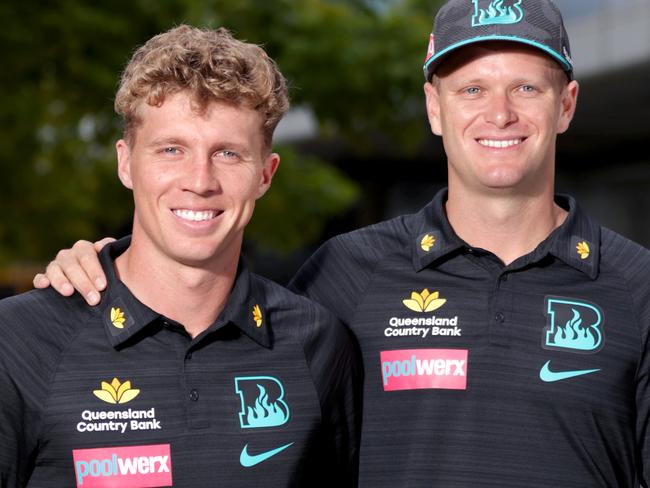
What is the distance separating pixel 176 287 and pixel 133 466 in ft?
1.87

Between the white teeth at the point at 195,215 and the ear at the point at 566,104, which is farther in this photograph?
the ear at the point at 566,104

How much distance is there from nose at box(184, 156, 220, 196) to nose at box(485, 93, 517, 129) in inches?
38.2

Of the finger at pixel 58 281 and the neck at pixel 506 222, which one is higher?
the neck at pixel 506 222

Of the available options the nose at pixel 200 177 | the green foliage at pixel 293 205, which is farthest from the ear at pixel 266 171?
the green foliage at pixel 293 205

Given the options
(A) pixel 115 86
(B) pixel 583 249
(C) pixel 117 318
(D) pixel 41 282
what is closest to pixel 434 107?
(B) pixel 583 249

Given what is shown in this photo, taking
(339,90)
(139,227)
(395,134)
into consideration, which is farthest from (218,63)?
(395,134)

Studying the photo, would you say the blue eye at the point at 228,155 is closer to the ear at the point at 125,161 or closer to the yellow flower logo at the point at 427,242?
the ear at the point at 125,161

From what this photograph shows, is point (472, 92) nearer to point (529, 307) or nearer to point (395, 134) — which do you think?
point (529, 307)

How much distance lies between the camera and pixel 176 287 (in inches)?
136

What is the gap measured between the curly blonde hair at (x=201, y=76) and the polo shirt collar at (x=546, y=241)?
0.68m

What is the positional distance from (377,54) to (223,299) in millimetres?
8354

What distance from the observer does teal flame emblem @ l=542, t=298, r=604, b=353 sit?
11.9 ft

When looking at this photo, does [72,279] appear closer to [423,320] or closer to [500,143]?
[423,320]

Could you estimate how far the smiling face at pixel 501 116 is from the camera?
145 inches
